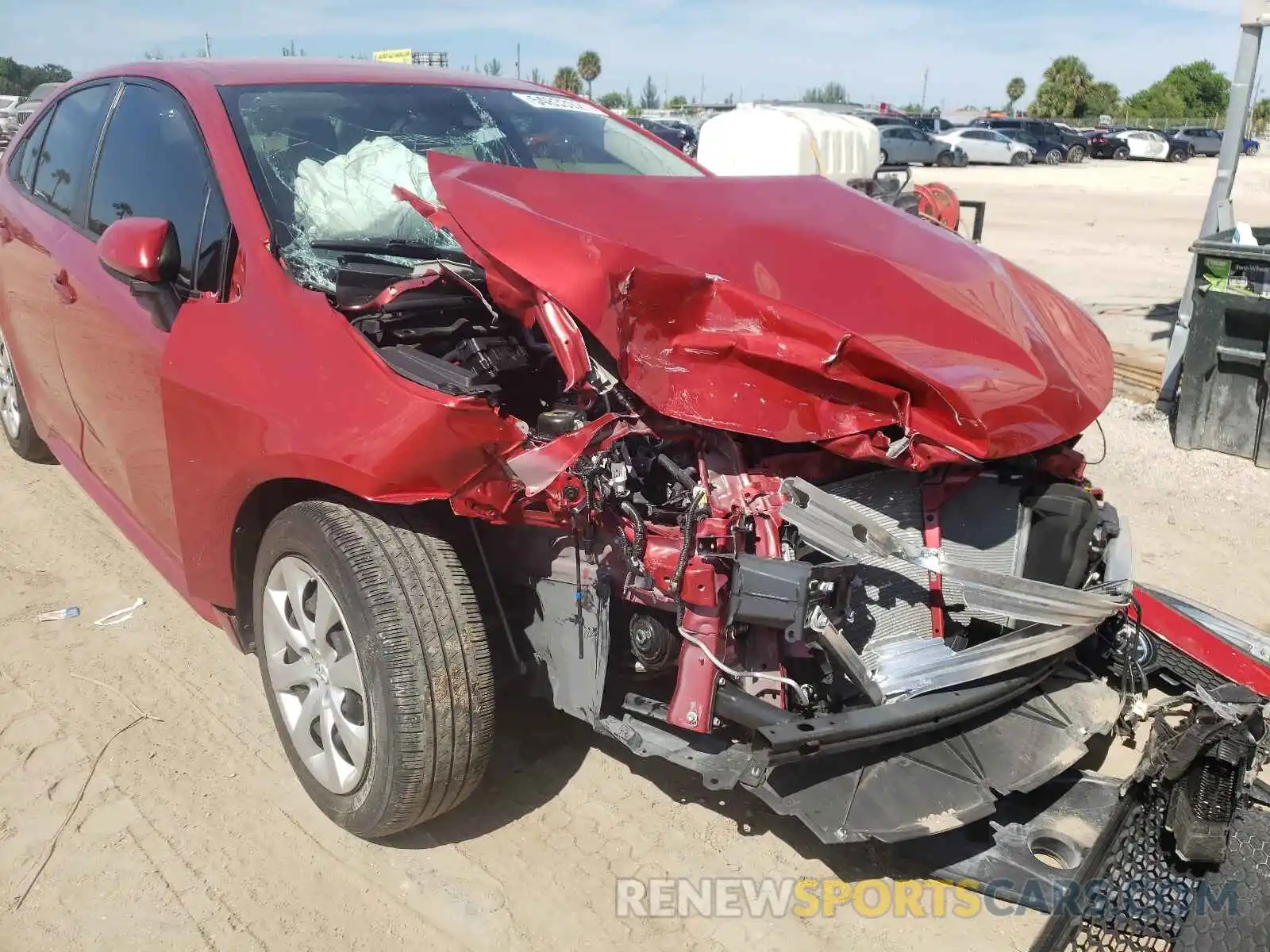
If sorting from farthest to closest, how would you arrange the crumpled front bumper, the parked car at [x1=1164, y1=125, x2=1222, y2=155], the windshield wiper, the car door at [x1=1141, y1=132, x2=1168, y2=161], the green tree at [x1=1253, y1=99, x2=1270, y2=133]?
the green tree at [x1=1253, y1=99, x2=1270, y2=133]
the parked car at [x1=1164, y1=125, x2=1222, y2=155]
the car door at [x1=1141, y1=132, x2=1168, y2=161]
the windshield wiper
the crumpled front bumper

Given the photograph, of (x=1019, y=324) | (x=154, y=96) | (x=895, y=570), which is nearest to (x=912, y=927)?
(x=895, y=570)

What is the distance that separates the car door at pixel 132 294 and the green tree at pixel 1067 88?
2776 inches

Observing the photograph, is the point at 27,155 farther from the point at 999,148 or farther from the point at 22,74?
the point at 22,74

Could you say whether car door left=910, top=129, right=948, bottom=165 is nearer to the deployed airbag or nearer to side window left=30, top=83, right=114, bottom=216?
side window left=30, top=83, right=114, bottom=216

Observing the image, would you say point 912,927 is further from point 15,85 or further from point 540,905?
point 15,85

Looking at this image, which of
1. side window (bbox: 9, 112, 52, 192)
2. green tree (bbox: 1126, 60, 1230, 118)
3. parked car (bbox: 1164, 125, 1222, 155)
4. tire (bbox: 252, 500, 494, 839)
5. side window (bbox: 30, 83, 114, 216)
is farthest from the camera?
green tree (bbox: 1126, 60, 1230, 118)

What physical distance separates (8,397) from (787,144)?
881 cm

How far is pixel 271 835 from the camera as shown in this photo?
2.70 metres

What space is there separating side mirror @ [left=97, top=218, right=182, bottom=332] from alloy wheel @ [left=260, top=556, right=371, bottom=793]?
34.4 inches

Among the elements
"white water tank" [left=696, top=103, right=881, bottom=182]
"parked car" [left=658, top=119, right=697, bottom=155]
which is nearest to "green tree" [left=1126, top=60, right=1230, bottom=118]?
"parked car" [left=658, top=119, right=697, bottom=155]

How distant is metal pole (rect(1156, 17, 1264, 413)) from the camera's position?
6.30 metres

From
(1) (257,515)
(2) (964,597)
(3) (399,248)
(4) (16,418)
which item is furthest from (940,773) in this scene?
(4) (16,418)

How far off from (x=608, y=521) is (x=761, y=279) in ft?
2.30

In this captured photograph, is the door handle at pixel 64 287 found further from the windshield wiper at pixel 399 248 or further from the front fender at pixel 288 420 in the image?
the windshield wiper at pixel 399 248
